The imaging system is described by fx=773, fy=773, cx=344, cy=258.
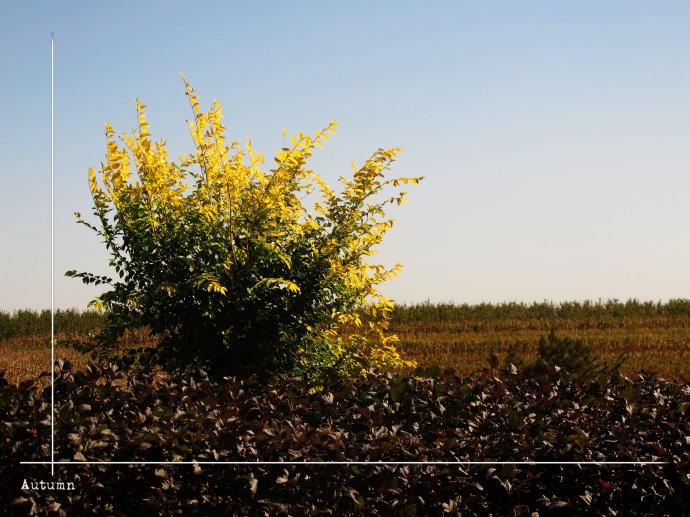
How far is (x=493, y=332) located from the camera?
70.6 ft

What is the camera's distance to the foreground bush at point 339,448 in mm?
4309

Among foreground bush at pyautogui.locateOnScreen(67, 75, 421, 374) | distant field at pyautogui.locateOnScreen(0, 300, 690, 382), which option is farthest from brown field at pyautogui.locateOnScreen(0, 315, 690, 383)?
foreground bush at pyautogui.locateOnScreen(67, 75, 421, 374)

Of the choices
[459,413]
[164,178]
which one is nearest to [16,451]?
[459,413]

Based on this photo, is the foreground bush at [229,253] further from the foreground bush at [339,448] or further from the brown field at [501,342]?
the brown field at [501,342]

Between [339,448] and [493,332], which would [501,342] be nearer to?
[493,332]

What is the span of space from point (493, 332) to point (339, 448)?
17667 mm

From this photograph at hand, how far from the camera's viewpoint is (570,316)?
78.4ft

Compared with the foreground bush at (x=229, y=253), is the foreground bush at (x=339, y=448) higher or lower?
lower

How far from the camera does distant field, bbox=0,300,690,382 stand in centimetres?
1733

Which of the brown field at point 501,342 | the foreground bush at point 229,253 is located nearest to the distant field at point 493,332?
the brown field at point 501,342

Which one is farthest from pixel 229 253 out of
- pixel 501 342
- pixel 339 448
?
pixel 501 342

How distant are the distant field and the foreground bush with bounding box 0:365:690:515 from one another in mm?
10299

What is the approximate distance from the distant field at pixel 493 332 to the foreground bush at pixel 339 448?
10.3 meters

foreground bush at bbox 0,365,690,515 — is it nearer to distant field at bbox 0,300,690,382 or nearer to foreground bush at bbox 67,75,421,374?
foreground bush at bbox 67,75,421,374
